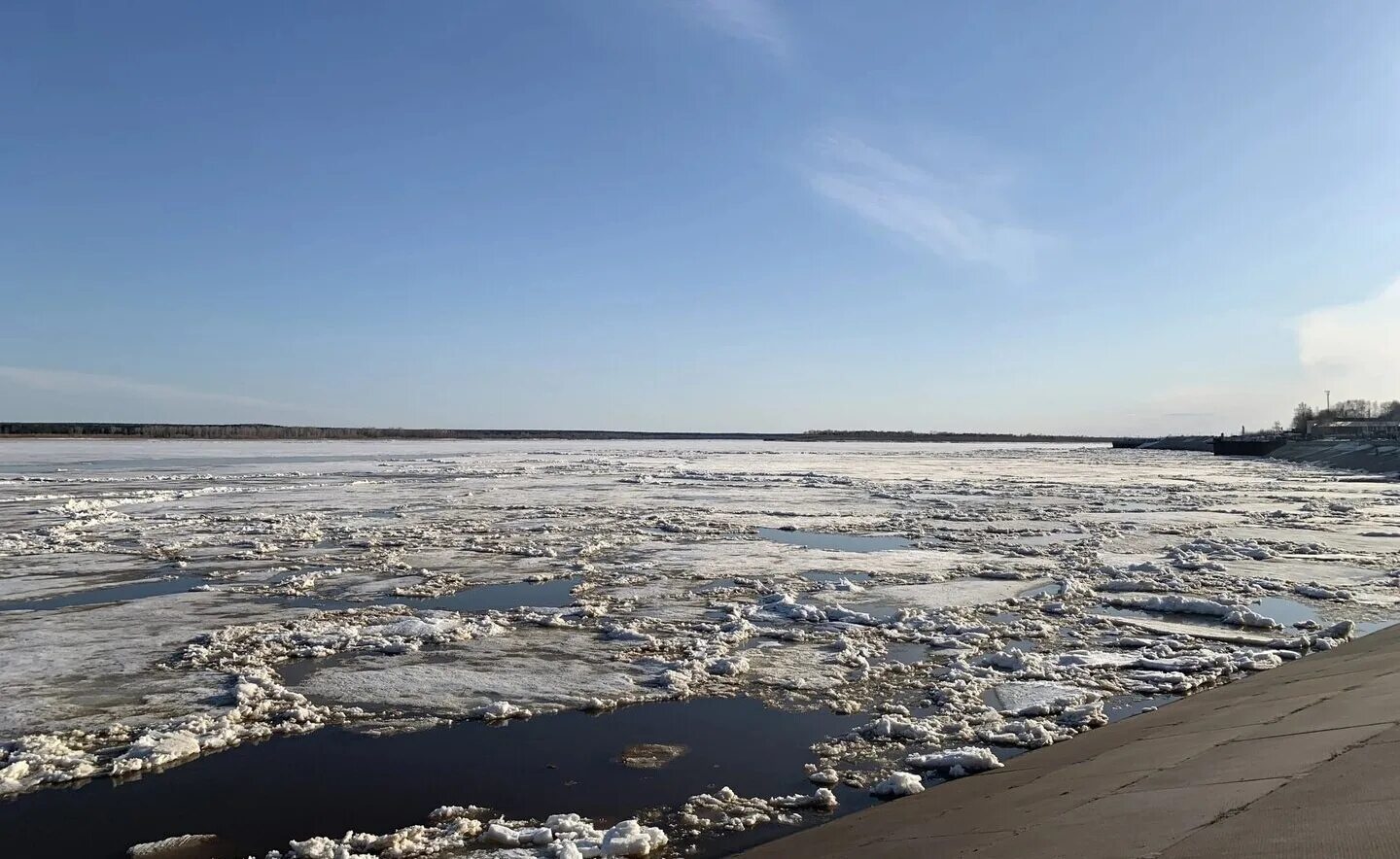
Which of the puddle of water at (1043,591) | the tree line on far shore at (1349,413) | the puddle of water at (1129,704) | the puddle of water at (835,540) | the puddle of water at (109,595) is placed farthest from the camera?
the tree line on far shore at (1349,413)

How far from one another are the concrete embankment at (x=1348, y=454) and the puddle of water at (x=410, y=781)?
43384 millimetres

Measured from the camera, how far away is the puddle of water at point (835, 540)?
594 inches

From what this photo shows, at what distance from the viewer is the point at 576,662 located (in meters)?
7.64

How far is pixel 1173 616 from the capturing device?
9430 mm

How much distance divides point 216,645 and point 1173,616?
10.0 m

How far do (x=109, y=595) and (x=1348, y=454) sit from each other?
56579 millimetres

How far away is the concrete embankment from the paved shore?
42.0 metres

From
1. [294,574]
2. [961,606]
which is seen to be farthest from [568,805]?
[294,574]

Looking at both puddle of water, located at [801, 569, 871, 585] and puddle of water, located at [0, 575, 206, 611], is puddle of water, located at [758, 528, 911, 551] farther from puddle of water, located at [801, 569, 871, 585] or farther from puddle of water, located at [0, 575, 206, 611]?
puddle of water, located at [0, 575, 206, 611]

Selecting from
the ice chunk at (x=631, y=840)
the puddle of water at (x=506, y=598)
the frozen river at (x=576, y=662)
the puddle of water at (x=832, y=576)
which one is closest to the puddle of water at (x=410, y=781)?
the frozen river at (x=576, y=662)

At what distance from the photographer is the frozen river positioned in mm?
4688

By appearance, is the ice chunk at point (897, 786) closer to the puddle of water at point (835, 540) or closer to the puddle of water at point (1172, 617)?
the puddle of water at point (1172, 617)

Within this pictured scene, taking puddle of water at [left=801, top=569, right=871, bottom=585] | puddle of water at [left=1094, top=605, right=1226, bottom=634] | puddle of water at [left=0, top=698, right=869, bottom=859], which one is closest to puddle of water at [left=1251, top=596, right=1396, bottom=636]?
→ puddle of water at [left=1094, top=605, right=1226, bottom=634]

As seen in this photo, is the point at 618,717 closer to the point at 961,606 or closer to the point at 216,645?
the point at 216,645
